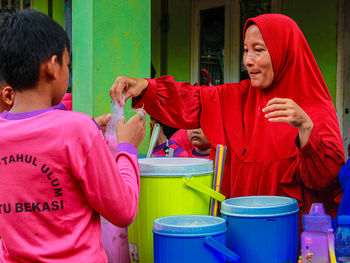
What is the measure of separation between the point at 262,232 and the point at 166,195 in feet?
1.25

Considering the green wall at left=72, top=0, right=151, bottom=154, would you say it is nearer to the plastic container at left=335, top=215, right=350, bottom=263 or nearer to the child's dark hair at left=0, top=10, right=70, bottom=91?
the child's dark hair at left=0, top=10, right=70, bottom=91

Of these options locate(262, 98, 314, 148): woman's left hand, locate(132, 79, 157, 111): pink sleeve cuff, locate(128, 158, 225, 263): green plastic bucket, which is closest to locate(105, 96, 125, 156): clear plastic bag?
locate(128, 158, 225, 263): green plastic bucket

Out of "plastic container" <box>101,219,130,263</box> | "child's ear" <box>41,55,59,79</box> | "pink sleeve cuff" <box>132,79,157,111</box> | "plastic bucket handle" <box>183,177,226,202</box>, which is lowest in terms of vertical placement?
"plastic container" <box>101,219,130,263</box>

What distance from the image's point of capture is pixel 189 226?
134 cm

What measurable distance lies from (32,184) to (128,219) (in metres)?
0.31

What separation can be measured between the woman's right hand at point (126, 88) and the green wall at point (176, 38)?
3507mm

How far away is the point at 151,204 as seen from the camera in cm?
160

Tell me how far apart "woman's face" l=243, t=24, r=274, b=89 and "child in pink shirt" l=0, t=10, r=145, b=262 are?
3.32 feet

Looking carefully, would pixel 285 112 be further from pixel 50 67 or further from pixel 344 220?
pixel 50 67

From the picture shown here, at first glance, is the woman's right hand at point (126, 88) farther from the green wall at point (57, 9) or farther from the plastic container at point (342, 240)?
the green wall at point (57, 9)

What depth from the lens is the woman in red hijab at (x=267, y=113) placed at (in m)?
1.80

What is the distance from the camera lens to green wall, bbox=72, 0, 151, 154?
213 cm

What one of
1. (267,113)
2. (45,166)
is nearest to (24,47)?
(45,166)

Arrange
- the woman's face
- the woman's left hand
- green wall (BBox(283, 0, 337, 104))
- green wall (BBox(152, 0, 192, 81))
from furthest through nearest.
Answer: green wall (BBox(152, 0, 192, 81)) → green wall (BBox(283, 0, 337, 104)) → the woman's face → the woman's left hand
